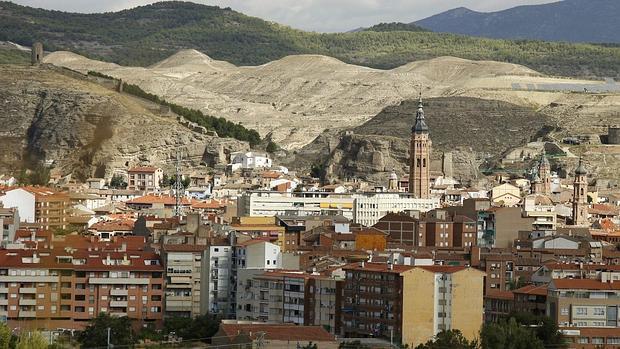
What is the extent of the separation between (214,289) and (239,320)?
13.6 feet

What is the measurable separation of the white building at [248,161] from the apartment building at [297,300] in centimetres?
6643

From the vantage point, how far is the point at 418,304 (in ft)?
191

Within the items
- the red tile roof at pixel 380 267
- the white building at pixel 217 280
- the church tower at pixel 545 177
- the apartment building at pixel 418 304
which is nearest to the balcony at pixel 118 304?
the white building at pixel 217 280

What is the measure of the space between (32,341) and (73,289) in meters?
9.96

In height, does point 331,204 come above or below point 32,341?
above

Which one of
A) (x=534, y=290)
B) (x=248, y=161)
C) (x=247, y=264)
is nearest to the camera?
(x=534, y=290)

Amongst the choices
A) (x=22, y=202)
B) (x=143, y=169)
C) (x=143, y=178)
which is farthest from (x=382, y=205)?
(x=143, y=169)

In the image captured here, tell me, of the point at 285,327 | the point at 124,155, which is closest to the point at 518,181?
the point at 124,155

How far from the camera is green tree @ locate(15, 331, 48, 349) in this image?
5166 cm

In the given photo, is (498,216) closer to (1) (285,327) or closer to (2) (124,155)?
(1) (285,327)

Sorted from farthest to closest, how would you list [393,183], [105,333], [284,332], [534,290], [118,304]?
1. [393,183]
2. [118,304]
3. [534,290]
4. [105,333]
5. [284,332]

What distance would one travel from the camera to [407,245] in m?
78.1

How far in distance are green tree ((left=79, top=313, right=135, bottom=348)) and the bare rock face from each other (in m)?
54.7

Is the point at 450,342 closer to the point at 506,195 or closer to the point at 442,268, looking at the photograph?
the point at 442,268
